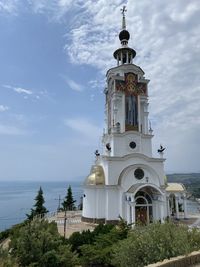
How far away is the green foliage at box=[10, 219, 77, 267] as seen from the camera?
454 inches

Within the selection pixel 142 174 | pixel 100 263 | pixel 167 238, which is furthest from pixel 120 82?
pixel 167 238

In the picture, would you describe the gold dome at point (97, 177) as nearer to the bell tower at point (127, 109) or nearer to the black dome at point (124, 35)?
the bell tower at point (127, 109)

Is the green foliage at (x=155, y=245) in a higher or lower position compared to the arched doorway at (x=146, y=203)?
lower

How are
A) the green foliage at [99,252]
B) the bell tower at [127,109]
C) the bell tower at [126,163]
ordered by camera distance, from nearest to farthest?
the green foliage at [99,252] → the bell tower at [126,163] → the bell tower at [127,109]

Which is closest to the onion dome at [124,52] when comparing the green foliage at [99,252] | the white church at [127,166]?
the white church at [127,166]

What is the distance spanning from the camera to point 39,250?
464 inches

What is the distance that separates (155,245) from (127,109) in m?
21.3

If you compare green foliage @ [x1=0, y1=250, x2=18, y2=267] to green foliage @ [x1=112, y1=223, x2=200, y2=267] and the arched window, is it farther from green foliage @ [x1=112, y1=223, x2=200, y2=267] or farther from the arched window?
the arched window

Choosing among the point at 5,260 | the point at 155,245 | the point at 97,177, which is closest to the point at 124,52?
the point at 97,177

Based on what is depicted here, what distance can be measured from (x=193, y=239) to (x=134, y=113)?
20786 millimetres

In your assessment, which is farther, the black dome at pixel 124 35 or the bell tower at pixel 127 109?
the black dome at pixel 124 35

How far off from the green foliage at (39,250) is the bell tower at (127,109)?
619 inches

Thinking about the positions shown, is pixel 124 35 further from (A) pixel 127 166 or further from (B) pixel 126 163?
(A) pixel 127 166

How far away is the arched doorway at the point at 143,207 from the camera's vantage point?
83.9 feet
